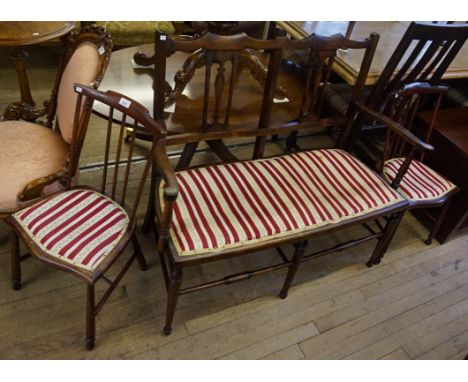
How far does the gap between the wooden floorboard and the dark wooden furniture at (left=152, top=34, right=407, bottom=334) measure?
4.7 inches

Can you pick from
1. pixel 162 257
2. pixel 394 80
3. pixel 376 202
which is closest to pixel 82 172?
pixel 162 257

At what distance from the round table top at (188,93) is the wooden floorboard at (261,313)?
2.16 ft

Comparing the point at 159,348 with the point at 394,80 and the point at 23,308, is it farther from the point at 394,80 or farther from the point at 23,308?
the point at 394,80

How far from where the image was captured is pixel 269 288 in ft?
5.60

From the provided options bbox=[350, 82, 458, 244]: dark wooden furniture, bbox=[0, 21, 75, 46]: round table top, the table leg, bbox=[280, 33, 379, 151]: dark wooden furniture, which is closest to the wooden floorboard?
bbox=[350, 82, 458, 244]: dark wooden furniture

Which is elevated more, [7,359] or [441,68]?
[441,68]

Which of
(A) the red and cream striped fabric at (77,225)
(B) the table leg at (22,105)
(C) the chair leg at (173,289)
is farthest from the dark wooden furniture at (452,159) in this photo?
(B) the table leg at (22,105)

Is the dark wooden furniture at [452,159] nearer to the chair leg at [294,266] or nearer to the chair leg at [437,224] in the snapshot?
the chair leg at [437,224]

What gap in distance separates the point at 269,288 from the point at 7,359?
107cm

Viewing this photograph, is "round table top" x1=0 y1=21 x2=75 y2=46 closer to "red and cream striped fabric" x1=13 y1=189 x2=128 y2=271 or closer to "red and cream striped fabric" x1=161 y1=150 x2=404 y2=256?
"red and cream striped fabric" x1=13 y1=189 x2=128 y2=271

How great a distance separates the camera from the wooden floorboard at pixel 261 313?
144cm

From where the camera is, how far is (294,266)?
155 centimetres

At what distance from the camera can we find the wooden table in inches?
71.8

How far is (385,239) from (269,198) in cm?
68
